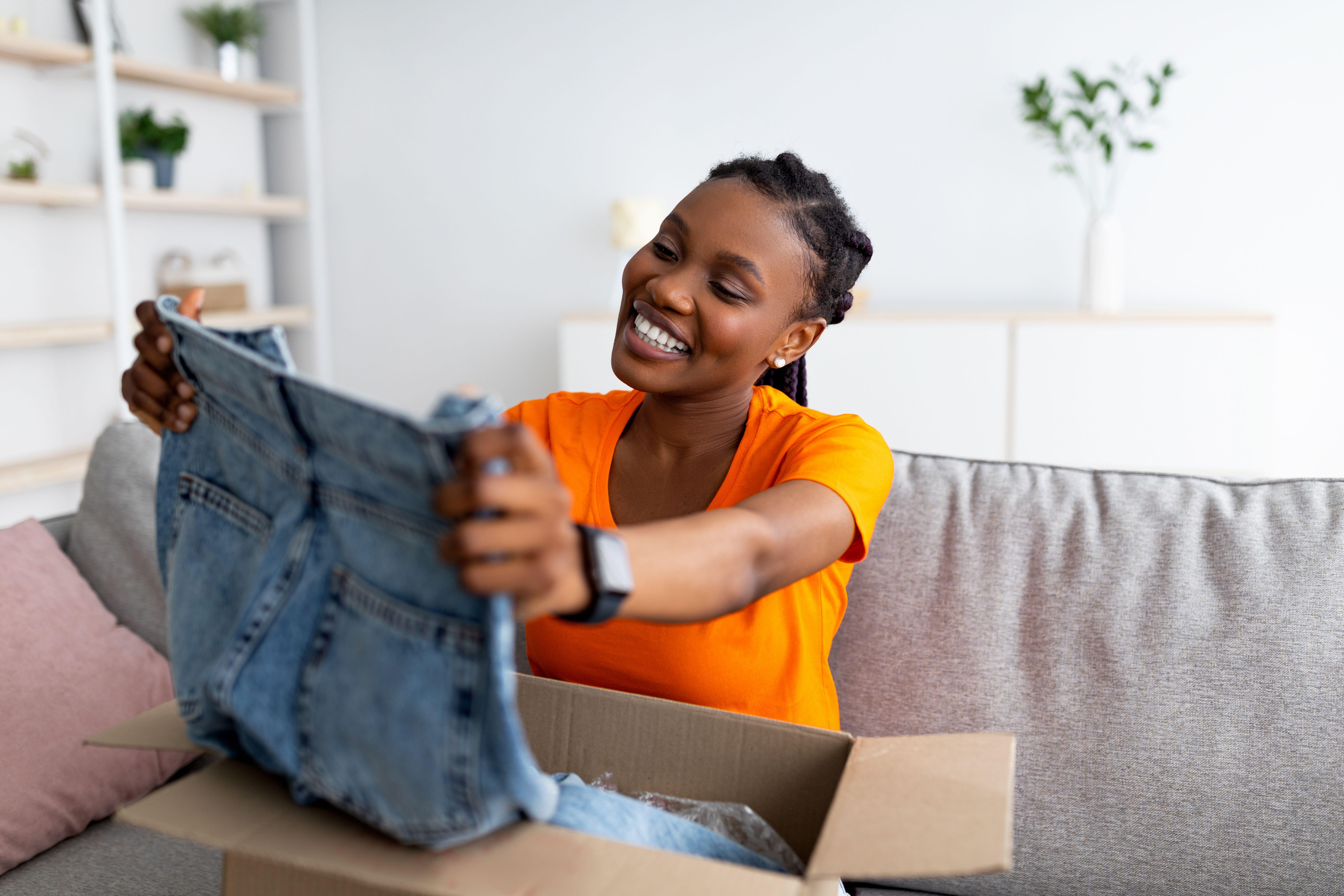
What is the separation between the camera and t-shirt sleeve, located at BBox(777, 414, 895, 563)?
1008 mm

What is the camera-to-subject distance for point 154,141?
12.9 feet

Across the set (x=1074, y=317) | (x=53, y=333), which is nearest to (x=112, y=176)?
(x=53, y=333)

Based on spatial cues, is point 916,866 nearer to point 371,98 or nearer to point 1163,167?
point 1163,167

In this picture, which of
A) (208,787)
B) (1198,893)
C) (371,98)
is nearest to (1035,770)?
(1198,893)

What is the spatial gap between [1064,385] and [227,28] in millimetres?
3627

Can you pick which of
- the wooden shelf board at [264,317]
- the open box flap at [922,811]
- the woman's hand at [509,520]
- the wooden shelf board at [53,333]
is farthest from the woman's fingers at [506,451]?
the wooden shelf board at [264,317]

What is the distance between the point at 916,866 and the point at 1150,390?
131 inches

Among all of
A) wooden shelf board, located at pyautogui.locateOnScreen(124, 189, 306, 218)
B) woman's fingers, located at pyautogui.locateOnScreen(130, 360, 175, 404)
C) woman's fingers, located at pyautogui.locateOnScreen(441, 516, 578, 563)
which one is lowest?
woman's fingers, located at pyautogui.locateOnScreen(441, 516, 578, 563)

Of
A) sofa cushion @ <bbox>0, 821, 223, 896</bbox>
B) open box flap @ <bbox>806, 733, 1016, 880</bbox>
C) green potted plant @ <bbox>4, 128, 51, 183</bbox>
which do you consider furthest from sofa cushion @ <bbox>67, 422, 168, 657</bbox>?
green potted plant @ <bbox>4, 128, 51, 183</bbox>

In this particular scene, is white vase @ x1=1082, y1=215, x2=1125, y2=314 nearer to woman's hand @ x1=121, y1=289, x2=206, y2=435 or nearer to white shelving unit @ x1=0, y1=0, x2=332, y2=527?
white shelving unit @ x1=0, y1=0, x2=332, y2=527

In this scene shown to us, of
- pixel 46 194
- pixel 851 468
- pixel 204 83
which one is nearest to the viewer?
pixel 851 468

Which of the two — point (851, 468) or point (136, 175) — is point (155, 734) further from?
point (136, 175)

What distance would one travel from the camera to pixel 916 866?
1.98 feet

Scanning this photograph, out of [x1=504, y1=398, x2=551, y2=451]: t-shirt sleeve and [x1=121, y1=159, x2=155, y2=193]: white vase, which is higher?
[x1=121, y1=159, x2=155, y2=193]: white vase
